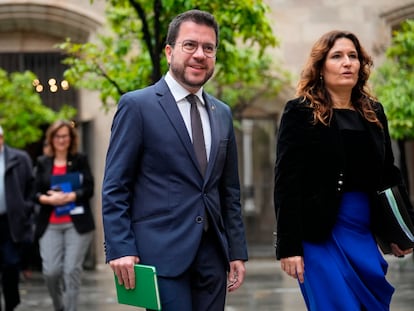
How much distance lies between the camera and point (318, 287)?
536 cm

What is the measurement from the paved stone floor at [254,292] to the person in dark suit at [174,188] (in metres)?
5.79

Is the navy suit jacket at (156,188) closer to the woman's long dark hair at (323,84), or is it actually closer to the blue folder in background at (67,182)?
the woman's long dark hair at (323,84)

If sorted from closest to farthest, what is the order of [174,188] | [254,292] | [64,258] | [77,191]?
1. [174,188]
2. [64,258]
3. [77,191]
4. [254,292]

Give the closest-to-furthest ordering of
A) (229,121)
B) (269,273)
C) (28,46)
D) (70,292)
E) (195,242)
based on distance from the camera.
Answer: (195,242)
(229,121)
(70,292)
(269,273)
(28,46)

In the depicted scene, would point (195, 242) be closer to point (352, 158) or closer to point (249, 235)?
point (352, 158)

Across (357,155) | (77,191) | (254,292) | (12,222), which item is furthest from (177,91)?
(254,292)

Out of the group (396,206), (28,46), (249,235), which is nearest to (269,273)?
(249,235)

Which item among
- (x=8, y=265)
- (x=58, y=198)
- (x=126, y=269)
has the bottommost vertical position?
(x=8, y=265)

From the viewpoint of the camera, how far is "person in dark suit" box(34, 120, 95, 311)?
9664 millimetres

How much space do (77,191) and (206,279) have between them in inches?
207

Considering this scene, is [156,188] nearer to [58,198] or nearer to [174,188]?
[174,188]

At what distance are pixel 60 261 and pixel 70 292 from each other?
1.06 feet

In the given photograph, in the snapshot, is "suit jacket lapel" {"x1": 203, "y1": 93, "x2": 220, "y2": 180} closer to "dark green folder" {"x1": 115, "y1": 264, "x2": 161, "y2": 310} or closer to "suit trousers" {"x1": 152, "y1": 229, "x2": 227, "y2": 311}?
"suit trousers" {"x1": 152, "y1": 229, "x2": 227, "y2": 311}

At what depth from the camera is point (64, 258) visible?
9750 mm
